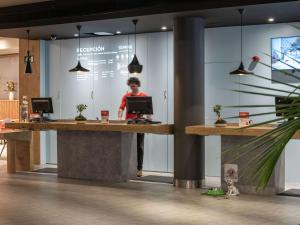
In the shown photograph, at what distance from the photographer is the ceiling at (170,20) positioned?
7012 mm

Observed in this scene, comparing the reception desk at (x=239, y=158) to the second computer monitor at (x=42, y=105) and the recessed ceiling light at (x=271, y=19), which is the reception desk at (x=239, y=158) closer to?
the recessed ceiling light at (x=271, y=19)

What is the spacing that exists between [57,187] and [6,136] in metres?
2.08

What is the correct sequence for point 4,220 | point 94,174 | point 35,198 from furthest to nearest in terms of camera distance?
point 94,174 < point 35,198 < point 4,220

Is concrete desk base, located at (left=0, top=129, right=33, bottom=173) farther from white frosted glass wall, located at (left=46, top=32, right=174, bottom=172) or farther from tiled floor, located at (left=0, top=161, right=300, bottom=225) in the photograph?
tiled floor, located at (left=0, top=161, right=300, bottom=225)

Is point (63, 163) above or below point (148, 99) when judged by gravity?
below

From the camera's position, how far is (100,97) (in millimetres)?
9977

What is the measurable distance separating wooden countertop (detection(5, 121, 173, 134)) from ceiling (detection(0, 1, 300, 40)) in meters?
1.67

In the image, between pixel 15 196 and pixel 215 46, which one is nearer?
pixel 15 196

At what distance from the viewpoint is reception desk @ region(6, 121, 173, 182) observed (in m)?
8.02

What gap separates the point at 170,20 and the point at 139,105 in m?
1.44

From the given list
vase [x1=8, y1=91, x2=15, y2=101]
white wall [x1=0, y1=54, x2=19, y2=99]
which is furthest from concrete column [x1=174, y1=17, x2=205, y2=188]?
white wall [x1=0, y1=54, x2=19, y2=99]

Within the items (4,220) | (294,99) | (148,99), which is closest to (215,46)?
(148,99)

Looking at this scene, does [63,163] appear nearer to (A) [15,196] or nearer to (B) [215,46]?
(A) [15,196]

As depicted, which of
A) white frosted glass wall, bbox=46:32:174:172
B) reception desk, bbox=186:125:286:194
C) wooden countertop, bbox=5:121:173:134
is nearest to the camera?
reception desk, bbox=186:125:286:194
